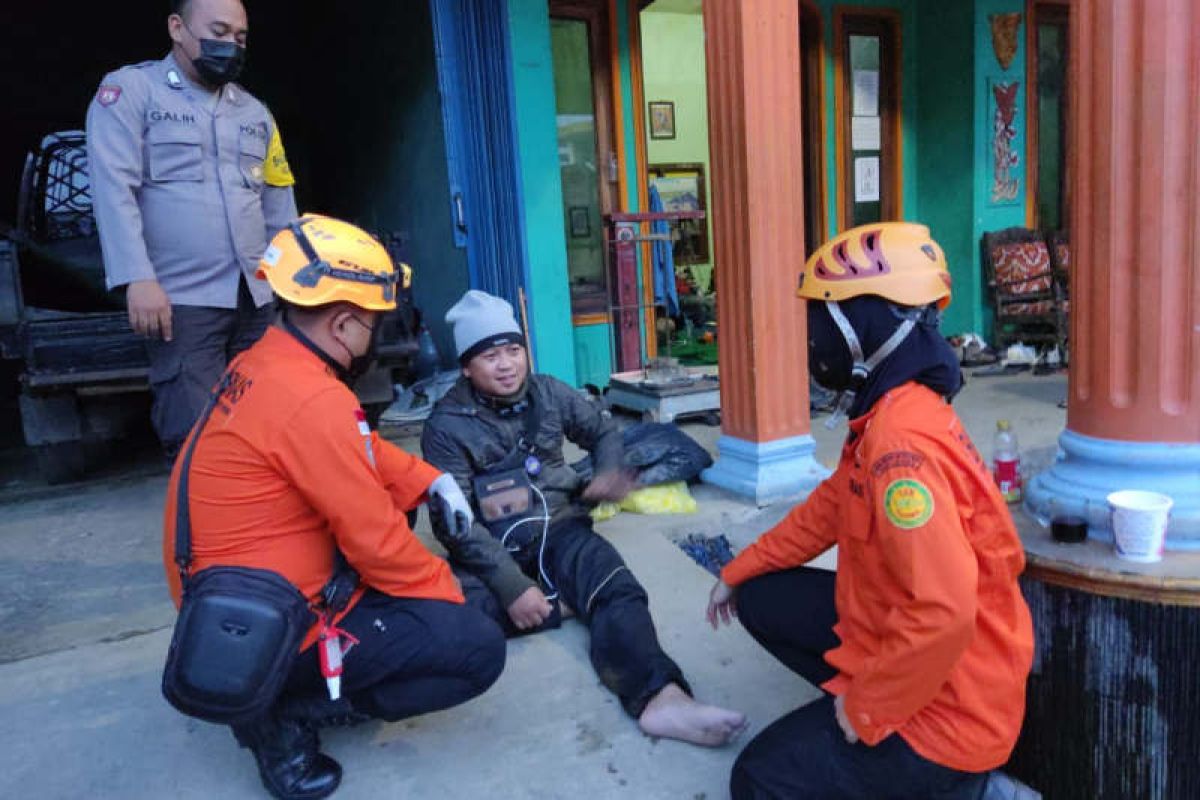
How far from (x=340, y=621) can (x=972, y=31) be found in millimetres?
8114

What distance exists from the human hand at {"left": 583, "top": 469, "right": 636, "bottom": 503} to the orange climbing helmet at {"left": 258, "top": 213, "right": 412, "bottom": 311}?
1.24 meters

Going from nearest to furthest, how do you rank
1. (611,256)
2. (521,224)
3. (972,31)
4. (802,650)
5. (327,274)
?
1. (327,274)
2. (802,650)
3. (521,224)
4. (611,256)
5. (972,31)

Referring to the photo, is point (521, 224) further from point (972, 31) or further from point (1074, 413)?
point (972, 31)

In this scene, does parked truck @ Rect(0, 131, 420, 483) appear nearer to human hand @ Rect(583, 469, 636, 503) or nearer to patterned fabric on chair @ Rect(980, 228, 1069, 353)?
human hand @ Rect(583, 469, 636, 503)

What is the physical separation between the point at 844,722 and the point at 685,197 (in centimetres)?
1050

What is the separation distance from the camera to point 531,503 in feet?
9.37

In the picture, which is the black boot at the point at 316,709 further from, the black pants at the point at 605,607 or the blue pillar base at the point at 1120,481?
the blue pillar base at the point at 1120,481

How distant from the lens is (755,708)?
88.4 inches

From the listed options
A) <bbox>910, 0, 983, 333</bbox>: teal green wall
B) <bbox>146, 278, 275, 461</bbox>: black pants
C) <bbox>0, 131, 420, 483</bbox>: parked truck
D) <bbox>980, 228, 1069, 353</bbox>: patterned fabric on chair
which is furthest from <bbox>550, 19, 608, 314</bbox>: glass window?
<bbox>146, 278, 275, 461</bbox>: black pants

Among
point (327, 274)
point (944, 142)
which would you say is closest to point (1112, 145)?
point (327, 274)

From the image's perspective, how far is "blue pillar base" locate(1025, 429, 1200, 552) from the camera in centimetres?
194

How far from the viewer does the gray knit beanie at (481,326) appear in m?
2.73

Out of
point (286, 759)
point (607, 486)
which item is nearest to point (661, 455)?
point (607, 486)

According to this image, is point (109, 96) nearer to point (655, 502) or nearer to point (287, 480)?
point (287, 480)
